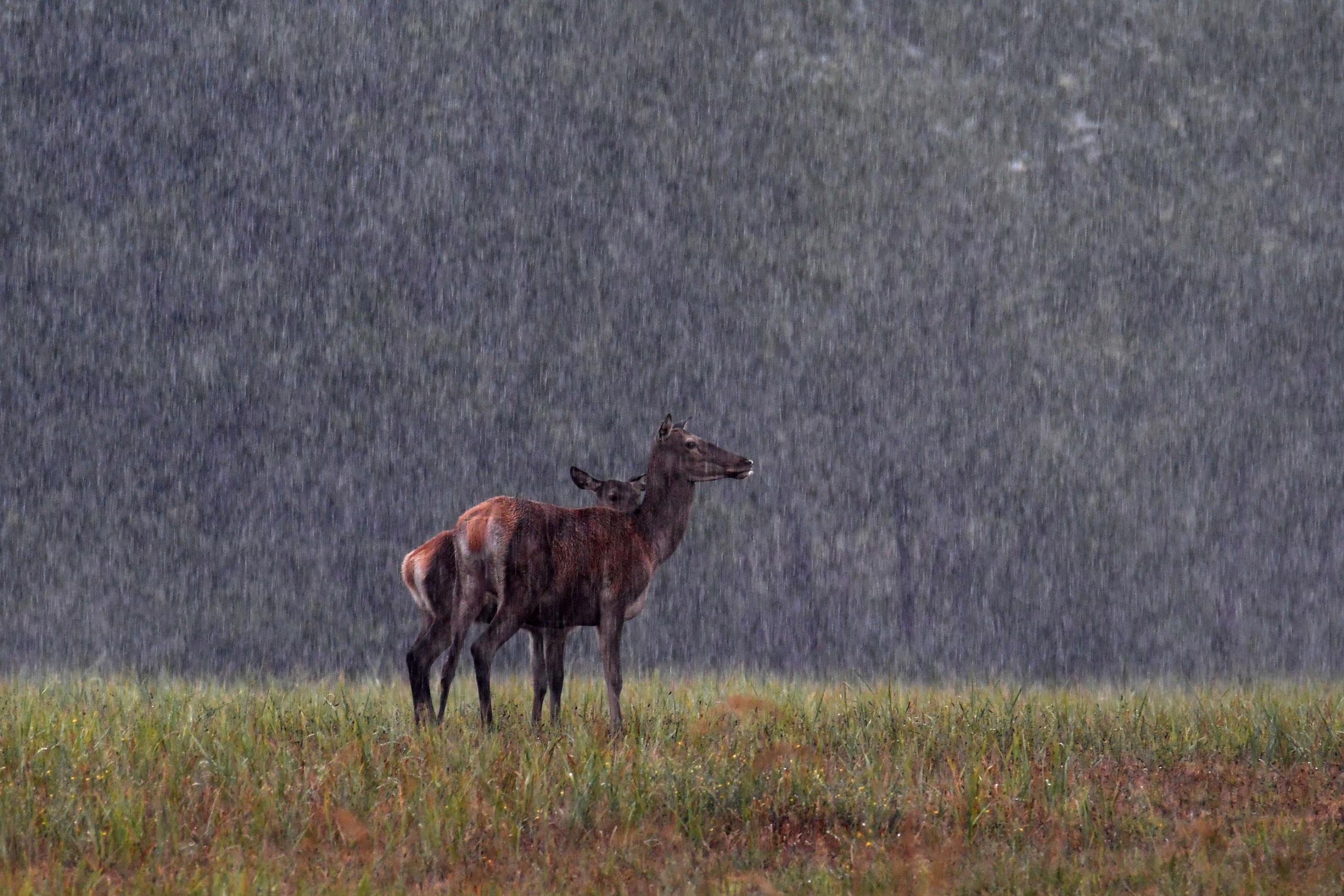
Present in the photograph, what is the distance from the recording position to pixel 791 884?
596 cm

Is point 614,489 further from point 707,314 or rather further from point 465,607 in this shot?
point 707,314

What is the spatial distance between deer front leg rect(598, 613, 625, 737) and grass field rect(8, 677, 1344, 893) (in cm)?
19

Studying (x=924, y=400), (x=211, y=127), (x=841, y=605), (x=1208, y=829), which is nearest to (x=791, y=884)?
(x=1208, y=829)

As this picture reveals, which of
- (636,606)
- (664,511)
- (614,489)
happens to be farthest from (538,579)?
(614,489)

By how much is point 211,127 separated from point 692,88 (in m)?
10.5

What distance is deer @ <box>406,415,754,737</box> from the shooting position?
8898 mm

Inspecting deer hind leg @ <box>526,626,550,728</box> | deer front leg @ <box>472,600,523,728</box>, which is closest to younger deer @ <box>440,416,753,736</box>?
deer front leg @ <box>472,600,523,728</box>

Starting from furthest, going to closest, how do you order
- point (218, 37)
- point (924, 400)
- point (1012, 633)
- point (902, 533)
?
point (218, 37)
point (924, 400)
point (902, 533)
point (1012, 633)

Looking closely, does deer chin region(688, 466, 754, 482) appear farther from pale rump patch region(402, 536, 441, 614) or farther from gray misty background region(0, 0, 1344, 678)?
gray misty background region(0, 0, 1344, 678)

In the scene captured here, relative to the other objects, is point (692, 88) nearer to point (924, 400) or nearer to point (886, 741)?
point (924, 400)

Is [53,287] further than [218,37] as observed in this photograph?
No

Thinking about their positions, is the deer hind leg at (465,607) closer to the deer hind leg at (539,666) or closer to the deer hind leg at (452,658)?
the deer hind leg at (452,658)

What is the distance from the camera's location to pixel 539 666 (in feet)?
30.8

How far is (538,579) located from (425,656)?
838mm
